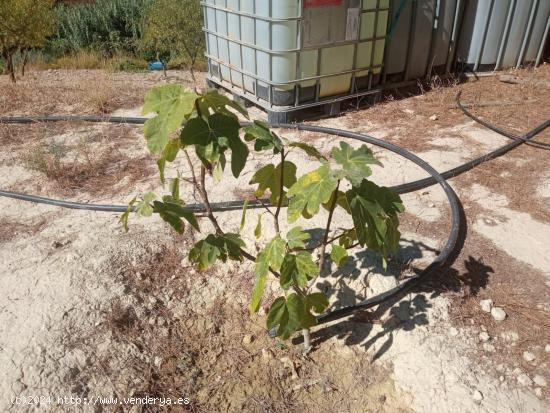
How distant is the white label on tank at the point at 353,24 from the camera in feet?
16.6

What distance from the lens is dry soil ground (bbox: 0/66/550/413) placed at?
245 cm

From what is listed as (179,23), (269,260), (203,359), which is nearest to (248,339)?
(203,359)

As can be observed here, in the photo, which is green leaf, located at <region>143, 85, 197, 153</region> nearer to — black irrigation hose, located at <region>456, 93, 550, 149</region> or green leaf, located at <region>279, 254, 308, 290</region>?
green leaf, located at <region>279, 254, 308, 290</region>

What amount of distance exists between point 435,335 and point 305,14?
3604mm

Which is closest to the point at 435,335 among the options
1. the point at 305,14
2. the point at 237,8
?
the point at 305,14

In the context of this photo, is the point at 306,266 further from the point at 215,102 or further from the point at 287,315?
the point at 215,102

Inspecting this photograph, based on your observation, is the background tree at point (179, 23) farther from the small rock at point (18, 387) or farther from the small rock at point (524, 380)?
the small rock at point (524, 380)

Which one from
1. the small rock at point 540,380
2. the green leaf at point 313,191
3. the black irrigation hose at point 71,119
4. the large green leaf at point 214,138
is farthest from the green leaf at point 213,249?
the black irrigation hose at point 71,119

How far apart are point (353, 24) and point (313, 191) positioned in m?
3.94

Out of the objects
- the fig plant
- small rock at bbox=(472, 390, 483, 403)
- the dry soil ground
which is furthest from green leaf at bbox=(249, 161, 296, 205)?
small rock at bbox=(472, 390, 483, 403)

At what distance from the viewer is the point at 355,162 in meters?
1.85

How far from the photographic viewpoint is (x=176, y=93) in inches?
66.6

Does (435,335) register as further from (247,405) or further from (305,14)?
(305,14)

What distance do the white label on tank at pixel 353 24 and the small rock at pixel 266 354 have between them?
3.84m
